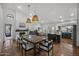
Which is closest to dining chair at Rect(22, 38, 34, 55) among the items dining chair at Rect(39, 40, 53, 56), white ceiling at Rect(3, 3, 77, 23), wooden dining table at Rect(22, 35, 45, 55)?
wooden dining table at Rect(22, 35, 45, 55)

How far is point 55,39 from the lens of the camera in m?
2.65

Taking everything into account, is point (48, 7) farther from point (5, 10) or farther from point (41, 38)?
point (5, 10)

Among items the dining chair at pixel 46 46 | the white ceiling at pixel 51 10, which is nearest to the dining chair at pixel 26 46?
the dining chair at pixel 46 46

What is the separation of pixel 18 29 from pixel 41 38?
55cm

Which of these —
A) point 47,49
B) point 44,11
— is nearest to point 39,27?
point 44,11

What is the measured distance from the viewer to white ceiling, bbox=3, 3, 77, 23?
2596 mm

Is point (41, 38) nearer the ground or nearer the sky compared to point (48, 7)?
nearer the ground

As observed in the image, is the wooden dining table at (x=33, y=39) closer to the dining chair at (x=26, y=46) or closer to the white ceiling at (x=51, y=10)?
the dining chair at (x=26, y=46)

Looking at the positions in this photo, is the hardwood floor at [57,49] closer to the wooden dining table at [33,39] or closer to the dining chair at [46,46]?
the dining chair at [46,46]

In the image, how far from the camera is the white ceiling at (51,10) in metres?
2.60

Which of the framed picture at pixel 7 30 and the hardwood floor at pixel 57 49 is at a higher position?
the framed picture at pixel 7 30

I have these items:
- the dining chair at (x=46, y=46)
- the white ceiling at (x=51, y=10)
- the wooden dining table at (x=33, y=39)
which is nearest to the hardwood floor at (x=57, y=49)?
the dining chair at (x=46, y=46)

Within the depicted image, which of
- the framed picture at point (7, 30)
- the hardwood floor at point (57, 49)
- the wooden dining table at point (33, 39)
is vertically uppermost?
the framed picture at point (7, 30)

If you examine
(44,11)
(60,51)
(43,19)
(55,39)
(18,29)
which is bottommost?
(60,51)
